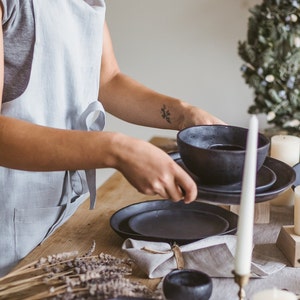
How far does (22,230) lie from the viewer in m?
1.52

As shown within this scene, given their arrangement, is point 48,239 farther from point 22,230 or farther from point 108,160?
point 108,160

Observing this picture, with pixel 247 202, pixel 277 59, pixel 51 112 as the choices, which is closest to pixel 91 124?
pixel 51 112

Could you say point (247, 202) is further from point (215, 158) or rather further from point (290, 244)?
point (290, 244)

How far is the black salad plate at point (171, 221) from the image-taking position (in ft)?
4.62

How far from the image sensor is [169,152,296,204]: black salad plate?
1.18 m

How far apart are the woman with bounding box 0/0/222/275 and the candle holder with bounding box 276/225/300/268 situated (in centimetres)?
32

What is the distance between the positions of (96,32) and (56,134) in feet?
1.64

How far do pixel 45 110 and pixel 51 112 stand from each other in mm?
17

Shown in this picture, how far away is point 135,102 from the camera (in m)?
1.79

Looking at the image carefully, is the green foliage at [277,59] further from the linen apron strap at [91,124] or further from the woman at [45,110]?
the linen apron strap at [91,124]

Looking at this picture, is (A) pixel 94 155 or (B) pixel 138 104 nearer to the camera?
(A) pixel 94 155

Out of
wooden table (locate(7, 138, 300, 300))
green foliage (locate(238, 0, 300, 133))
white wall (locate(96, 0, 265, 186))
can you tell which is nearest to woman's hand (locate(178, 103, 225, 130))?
wooden table (locate(7, 138, 300, 300))

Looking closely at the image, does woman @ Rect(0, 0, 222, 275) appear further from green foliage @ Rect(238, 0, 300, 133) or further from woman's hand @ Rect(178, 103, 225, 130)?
green foliage @ Rect(238, 0, 300, 133)

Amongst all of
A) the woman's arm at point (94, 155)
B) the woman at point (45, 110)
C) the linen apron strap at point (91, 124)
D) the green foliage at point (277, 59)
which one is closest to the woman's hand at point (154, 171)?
the woman's arm at point (94, 155)
